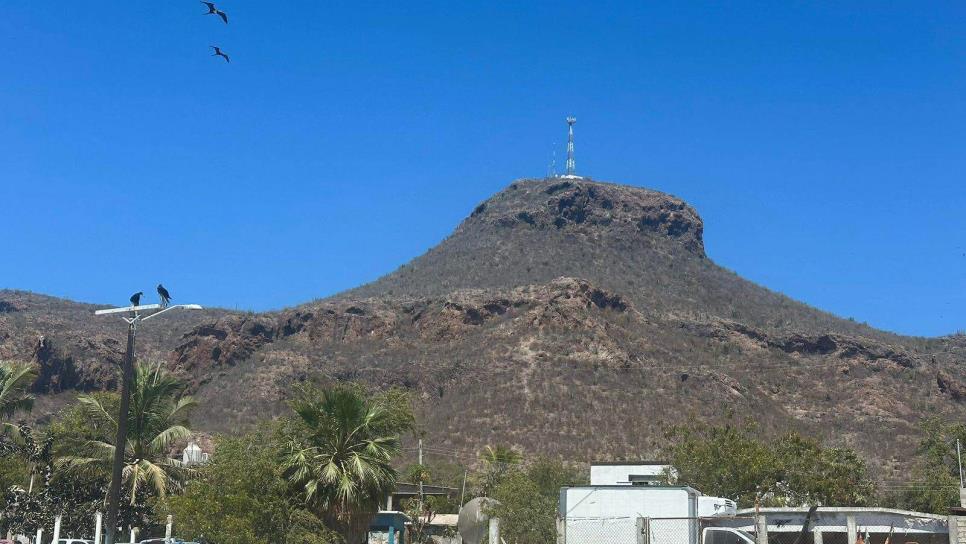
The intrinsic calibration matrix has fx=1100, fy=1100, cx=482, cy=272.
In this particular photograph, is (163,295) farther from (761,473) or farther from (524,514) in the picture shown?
(761,473)

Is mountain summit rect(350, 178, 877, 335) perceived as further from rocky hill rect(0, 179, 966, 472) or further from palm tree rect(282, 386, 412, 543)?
palm tree rect(282, 386, 412, 543)

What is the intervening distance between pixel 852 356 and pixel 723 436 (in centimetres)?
7283

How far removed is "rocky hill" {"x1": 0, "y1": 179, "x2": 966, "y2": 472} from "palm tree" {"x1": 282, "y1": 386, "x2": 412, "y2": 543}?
60.0 m

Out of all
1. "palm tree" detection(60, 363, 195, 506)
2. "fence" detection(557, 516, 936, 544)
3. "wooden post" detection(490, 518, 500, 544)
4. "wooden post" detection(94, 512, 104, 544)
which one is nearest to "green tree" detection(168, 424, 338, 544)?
"wooden post" detection(94, 512, 104, 544)

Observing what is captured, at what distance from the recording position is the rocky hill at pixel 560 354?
100 m

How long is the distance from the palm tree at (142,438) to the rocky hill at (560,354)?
53043 millimetres

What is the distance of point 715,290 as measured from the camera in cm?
14688

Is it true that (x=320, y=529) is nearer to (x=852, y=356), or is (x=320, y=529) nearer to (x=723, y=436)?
(x=723, y=436)

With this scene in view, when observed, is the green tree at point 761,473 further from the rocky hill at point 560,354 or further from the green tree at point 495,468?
the rocky hill at point 560,354

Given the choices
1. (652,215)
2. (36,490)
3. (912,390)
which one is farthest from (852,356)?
(36,490)

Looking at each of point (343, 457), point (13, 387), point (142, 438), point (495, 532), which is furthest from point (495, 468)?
point (495, 532)

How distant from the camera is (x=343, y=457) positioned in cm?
3203

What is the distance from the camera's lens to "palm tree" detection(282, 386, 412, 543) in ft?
103

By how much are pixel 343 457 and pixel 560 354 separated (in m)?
79.4
